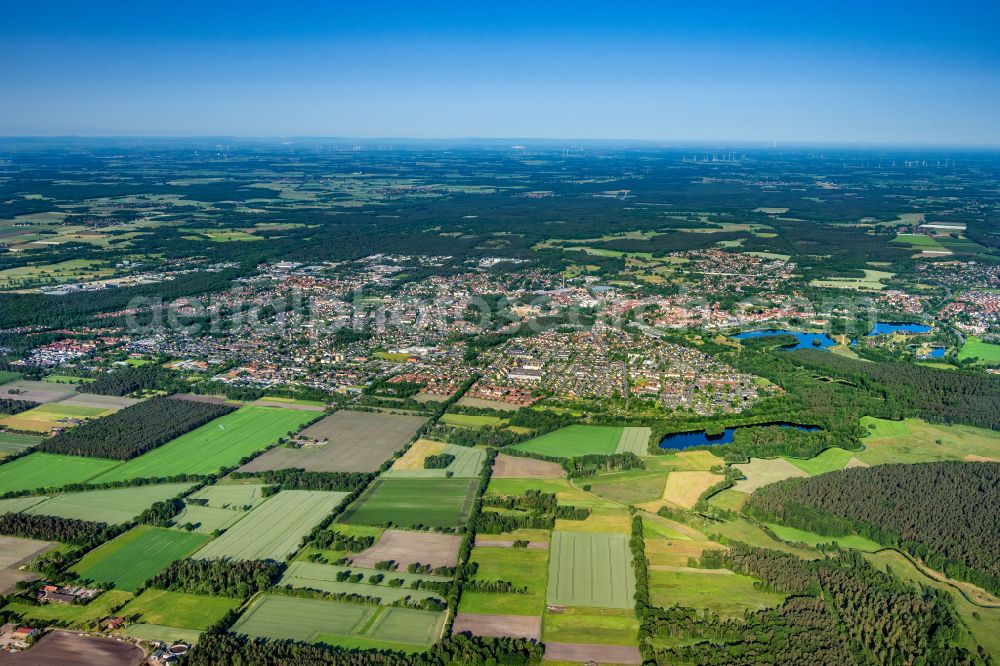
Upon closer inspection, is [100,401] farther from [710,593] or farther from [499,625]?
[710,593]

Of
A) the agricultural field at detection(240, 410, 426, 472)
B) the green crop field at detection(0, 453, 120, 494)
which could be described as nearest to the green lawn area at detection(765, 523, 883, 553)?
the agricultural field at detection(240, 410, 426, 472)

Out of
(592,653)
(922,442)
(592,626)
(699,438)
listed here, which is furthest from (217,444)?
(922,442)

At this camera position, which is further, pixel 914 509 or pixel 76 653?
pixel 914 509

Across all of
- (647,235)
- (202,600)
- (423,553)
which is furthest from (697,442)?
(647,235)

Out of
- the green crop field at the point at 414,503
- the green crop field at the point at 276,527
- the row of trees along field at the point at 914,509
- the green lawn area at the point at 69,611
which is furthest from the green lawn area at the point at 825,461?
the green lawn area at the point at 69,611

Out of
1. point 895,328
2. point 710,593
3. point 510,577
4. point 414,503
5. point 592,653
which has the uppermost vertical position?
point 895,328

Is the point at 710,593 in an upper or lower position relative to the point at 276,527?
lower

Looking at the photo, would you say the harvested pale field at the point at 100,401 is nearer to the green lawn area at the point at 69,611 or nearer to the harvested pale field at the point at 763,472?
the green lawn area at the point at 69,611

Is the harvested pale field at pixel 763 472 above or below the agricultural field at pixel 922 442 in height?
below
